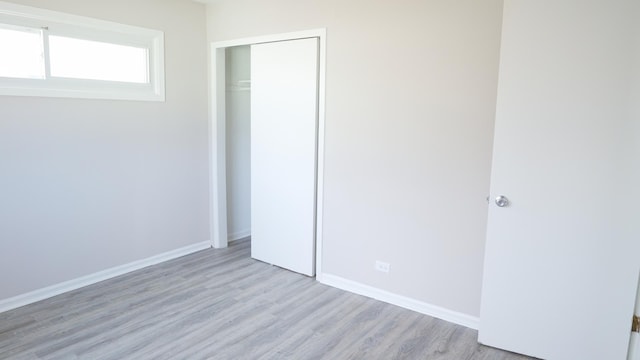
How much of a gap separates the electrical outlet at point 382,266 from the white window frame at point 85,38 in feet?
8.32

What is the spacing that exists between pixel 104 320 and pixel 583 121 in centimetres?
337

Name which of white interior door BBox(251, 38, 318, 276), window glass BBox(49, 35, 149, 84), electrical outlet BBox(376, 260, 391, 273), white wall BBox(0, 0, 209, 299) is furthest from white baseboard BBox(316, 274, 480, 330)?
window glass BBox(49, 35, 149, 84)

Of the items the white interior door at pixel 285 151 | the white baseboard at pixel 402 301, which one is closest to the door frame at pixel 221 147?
the white interior door at pixel 285 151

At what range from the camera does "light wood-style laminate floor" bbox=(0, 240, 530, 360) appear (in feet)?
8.39

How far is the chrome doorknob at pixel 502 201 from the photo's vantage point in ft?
8.05

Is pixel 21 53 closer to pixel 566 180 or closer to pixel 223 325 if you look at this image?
pixel 223 325

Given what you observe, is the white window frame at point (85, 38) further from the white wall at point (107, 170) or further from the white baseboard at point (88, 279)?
the white baseboard at point (88, 279)

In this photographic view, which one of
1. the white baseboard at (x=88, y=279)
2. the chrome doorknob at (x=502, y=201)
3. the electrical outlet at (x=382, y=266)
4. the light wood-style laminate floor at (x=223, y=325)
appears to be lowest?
the light wood-style laminate floor at (x=223, y=325)

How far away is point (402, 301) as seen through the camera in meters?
3.18

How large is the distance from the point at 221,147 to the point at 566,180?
3.21m

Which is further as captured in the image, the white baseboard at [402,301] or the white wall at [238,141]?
the white wall at [238,141]

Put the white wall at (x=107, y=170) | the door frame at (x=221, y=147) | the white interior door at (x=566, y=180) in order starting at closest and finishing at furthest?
the white interior door at (x=566, y=180), the white wall at (x=107, y=170), the door frame at (x=221, y=147)

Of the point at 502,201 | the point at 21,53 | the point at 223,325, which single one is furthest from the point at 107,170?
the point at 502,201

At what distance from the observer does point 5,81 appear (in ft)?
9.51
